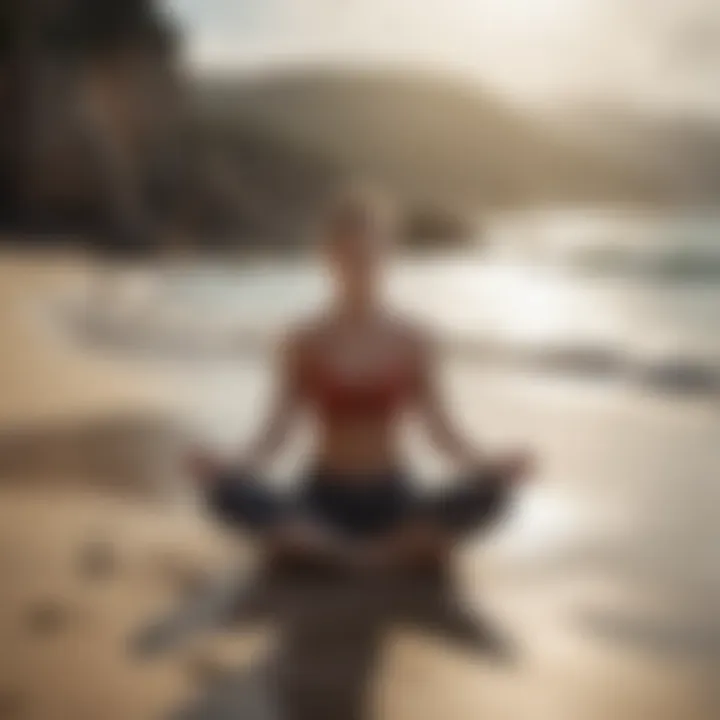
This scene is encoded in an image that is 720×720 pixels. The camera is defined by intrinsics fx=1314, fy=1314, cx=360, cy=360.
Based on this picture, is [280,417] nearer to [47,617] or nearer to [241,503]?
[241,503]

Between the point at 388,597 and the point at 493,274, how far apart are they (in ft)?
0.97

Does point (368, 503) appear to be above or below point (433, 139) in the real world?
below

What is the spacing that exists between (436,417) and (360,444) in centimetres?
7

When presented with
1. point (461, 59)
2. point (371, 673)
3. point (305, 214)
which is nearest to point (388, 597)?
point (371, 673)

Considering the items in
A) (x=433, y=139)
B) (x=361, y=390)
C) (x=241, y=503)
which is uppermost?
(x=433, y=139)

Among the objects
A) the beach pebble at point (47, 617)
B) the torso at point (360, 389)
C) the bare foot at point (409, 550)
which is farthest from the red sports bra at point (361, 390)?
the beach pebble at point (47, 617)

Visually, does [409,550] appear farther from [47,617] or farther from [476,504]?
[47,617]

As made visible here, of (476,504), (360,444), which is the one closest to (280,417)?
(360,444)

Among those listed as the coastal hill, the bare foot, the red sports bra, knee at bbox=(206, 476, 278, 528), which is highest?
the coastal hill

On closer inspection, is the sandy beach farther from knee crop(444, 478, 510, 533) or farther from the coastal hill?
the coastal hill

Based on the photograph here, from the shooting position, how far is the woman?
1.13m

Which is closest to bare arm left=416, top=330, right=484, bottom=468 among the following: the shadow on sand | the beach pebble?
the shadow on sand

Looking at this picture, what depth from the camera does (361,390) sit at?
44.9 inches

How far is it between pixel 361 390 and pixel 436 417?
0.07 meters
